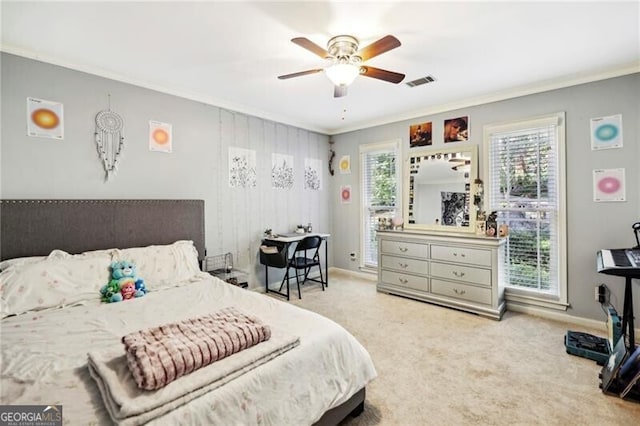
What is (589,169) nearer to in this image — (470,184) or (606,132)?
(606,132)

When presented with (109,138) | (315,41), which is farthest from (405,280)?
(109,138)

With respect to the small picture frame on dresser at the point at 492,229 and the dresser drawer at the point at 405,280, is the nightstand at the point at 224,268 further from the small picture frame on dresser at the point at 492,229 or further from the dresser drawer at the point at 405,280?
the small picture frame on dresser at the point at 492,229

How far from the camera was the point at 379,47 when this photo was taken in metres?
1.96

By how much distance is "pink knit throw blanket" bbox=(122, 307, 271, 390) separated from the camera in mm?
1119

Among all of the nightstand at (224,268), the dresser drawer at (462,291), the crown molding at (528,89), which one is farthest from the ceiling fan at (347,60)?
the dresser drawer at (462,291)

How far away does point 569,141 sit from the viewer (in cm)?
305

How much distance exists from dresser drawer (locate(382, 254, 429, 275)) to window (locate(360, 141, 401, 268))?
0.61 m

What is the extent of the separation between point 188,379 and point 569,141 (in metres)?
3.88

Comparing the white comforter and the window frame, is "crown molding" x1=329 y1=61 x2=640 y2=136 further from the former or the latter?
the white comforter

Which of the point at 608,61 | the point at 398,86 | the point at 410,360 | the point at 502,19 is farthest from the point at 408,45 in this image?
the point at 410,360

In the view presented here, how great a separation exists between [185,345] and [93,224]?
204 centimetres

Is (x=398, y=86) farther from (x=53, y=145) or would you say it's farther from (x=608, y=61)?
(x=53, y=145)

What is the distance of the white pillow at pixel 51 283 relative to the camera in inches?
76.4

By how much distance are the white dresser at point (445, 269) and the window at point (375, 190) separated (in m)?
0.62
